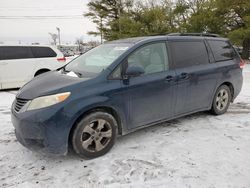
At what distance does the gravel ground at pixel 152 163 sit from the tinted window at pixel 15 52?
15.2 feet

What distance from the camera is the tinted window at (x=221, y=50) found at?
4932 mm

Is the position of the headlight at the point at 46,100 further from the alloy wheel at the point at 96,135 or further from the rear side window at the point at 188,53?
the rear side window at the point at 188,53

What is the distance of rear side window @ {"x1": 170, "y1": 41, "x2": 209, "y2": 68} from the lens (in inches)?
166

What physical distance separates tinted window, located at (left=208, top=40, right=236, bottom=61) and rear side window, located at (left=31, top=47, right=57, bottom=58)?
5902 mm

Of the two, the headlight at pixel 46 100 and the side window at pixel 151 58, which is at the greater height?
the side window at pixel 151 58

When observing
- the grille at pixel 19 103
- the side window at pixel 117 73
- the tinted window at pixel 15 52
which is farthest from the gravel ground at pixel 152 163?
the tinted window at pixel 15 52

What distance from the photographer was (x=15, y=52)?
8469 millimetres

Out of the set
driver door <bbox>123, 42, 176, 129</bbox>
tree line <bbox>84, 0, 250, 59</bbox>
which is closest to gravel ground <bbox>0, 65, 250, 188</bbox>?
driver door <bbox>123, 42, 176, 129</bbox>

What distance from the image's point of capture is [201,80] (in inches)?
178

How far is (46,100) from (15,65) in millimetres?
5999

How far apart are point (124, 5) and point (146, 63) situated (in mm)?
27664

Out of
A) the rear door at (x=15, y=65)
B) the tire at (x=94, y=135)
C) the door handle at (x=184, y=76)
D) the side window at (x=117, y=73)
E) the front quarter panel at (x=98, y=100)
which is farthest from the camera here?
the rear door at (x=15, y=65)

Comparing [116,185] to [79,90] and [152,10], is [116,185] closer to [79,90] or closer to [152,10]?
[79,90]

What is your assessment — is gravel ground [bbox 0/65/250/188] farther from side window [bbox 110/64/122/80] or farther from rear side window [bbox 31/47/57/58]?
rear side window [bbox 31/47/57/58]
